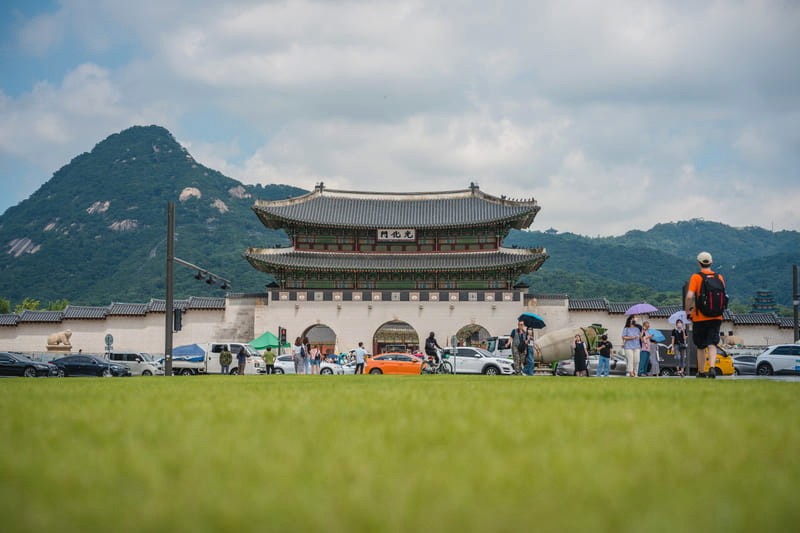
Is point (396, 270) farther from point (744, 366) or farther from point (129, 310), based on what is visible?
point (744, 366)

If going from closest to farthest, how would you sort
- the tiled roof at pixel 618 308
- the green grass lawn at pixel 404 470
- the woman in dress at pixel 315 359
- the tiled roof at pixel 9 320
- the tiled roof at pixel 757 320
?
the green grass lawn at pixel 404 470
the woman in dress at pixel 315 359
the tiled roof at pixel 757 320
the tiled roof at pixel 618 308
the tiled roof at pixel 9 320

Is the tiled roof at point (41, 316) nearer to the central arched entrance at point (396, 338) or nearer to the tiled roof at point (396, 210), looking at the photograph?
the tiled roof at point (396, 210)

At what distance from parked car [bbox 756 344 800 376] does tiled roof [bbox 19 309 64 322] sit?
44748 millimetres

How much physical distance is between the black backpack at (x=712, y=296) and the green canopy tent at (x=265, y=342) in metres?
37.7

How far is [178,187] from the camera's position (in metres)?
142

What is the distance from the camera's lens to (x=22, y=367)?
122ft

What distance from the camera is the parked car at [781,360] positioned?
2978 centimetres

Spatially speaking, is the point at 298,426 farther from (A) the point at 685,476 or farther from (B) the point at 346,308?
(B) the point at 346,308

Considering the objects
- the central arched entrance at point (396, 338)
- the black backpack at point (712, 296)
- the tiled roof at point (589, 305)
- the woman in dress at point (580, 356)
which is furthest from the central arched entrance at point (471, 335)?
the black backpack at point (712, 296)

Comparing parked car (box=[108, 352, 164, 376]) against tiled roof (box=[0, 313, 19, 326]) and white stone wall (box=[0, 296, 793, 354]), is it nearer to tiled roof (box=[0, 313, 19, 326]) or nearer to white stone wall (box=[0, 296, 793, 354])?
white stone wall (box=[0, 296, 793, 354])

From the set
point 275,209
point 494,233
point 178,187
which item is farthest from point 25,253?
point 494,233

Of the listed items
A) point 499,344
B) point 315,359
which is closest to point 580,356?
point 315,359

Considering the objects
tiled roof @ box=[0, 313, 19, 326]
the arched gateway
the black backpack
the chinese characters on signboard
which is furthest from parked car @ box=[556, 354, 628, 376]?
tiled roof @ box=[0, 313, 19, 326]

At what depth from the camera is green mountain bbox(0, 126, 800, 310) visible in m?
100
